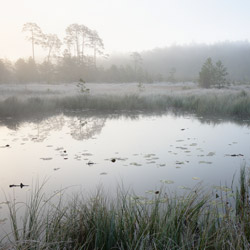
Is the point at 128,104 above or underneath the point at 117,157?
above

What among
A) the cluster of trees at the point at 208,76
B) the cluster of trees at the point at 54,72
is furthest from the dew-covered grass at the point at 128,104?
the cluster of trees at the point at 208,76

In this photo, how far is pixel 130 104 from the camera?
48.8 ft

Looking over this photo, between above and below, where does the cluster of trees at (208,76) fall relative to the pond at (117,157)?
above

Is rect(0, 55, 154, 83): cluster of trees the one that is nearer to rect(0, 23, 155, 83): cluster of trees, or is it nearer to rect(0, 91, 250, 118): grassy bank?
Result: rect(0, 23, 155, 83): cluster of trees

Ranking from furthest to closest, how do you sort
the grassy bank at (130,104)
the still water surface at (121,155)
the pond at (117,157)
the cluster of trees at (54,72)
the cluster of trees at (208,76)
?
the cluster of trees at (208,76), the cluster of trees at (54,72), the grassy bank at (130,104), the still water surface at (121,155), the pond at (117,157)

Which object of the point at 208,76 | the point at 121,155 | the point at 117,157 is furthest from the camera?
the point at 208,76

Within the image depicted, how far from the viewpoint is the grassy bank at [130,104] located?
40.0 feet

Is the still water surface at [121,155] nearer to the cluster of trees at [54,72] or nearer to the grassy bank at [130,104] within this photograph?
the grassy bank at [130,104]

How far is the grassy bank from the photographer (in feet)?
40.0

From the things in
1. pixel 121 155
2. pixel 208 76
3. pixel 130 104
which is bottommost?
pixel 121 155

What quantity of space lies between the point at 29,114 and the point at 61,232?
11025 mm

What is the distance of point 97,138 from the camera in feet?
25.1

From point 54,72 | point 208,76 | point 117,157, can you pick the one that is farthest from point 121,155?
point 54,72

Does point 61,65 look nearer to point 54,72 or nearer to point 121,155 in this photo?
point 54,72
